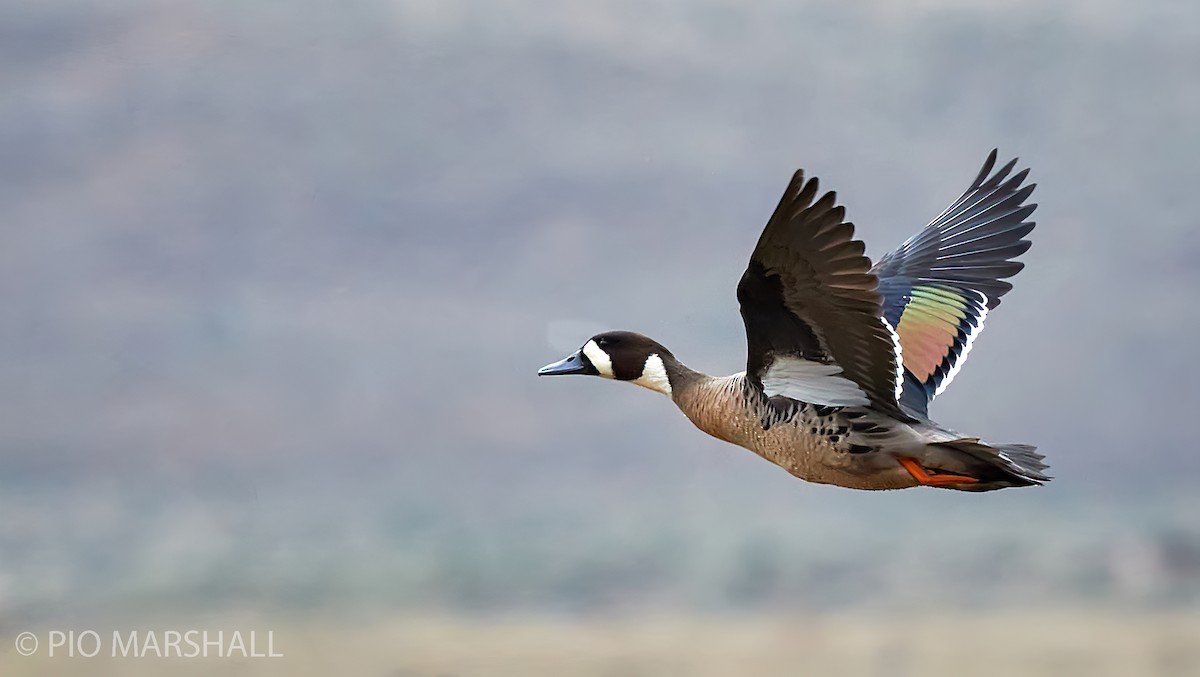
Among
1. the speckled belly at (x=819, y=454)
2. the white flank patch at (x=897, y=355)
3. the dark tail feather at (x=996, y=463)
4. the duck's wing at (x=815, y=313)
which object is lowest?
the dark tail feather at (x=996, y=463)

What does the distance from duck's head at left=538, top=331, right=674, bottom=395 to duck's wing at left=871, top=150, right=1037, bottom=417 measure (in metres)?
0.51

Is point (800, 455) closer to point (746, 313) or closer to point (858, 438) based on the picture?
point (858, 438)

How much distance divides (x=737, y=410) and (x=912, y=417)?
31cm

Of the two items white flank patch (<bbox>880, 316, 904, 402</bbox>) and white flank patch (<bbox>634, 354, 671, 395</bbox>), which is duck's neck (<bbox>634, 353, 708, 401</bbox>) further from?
white flank patch (<bbox>880, 316, 904, 402</bbox>)

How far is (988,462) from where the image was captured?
230 cm

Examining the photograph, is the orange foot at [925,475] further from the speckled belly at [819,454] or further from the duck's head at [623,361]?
the duck's head at [623,361]

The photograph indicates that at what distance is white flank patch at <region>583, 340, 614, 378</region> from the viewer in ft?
9.05

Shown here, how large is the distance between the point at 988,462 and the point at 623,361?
77cm

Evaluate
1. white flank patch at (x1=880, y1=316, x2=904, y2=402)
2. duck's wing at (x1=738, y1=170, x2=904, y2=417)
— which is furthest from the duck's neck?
white flank patch at (x1=880, y1=316, x2=904, y2=402)

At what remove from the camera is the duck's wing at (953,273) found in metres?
2.84

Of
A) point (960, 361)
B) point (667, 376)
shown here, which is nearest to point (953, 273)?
point (960, 361)

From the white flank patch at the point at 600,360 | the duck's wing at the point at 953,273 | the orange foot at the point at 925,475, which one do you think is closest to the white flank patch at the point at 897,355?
the orange foot at the point at 925,475

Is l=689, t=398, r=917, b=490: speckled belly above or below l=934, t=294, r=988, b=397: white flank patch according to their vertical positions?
below

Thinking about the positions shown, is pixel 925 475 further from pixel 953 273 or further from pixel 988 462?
pixel 953 273
